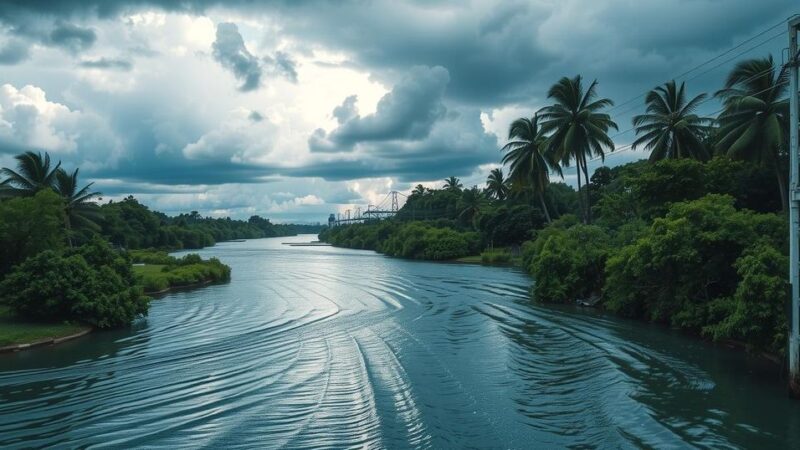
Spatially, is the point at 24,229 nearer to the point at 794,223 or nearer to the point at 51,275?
the point at 51,275

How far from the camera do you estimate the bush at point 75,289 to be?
25125 millimetres

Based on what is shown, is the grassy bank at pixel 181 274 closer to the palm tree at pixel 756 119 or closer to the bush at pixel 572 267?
the bush at pixel 572 267

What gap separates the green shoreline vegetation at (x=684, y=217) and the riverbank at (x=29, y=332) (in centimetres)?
2425

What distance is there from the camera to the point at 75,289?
2612cm

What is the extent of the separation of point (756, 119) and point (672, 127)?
8149mm

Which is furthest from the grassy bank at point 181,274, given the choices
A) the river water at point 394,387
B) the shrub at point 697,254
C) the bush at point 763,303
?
the bush at point 763,303

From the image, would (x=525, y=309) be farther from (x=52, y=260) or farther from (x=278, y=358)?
(x=52, y=260)

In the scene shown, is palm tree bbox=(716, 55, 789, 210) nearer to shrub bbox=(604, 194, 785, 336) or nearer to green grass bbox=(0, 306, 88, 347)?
shrub bbox=(604, 194, 785, 336)

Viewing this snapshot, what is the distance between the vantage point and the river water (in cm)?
1284

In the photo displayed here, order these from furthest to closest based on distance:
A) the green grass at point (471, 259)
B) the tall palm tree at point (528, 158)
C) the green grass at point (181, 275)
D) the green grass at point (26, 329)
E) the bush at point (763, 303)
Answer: the green grass at point (471, 259)
the tall palm tree at point (528, 158)
the green grass at point (181, 275)
the green grass at point (26, 329)
the bush at point (763, 303)

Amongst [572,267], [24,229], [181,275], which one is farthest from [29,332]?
[572,267]

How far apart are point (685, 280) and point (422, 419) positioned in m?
15.5

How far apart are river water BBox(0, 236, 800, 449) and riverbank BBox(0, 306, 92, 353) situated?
616mm

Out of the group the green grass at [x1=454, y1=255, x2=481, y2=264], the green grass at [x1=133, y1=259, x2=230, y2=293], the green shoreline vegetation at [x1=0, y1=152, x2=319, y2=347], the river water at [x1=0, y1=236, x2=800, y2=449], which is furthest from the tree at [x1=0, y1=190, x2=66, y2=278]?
the green grass at [x1=454, y1=255, x2=481, y2=264]
